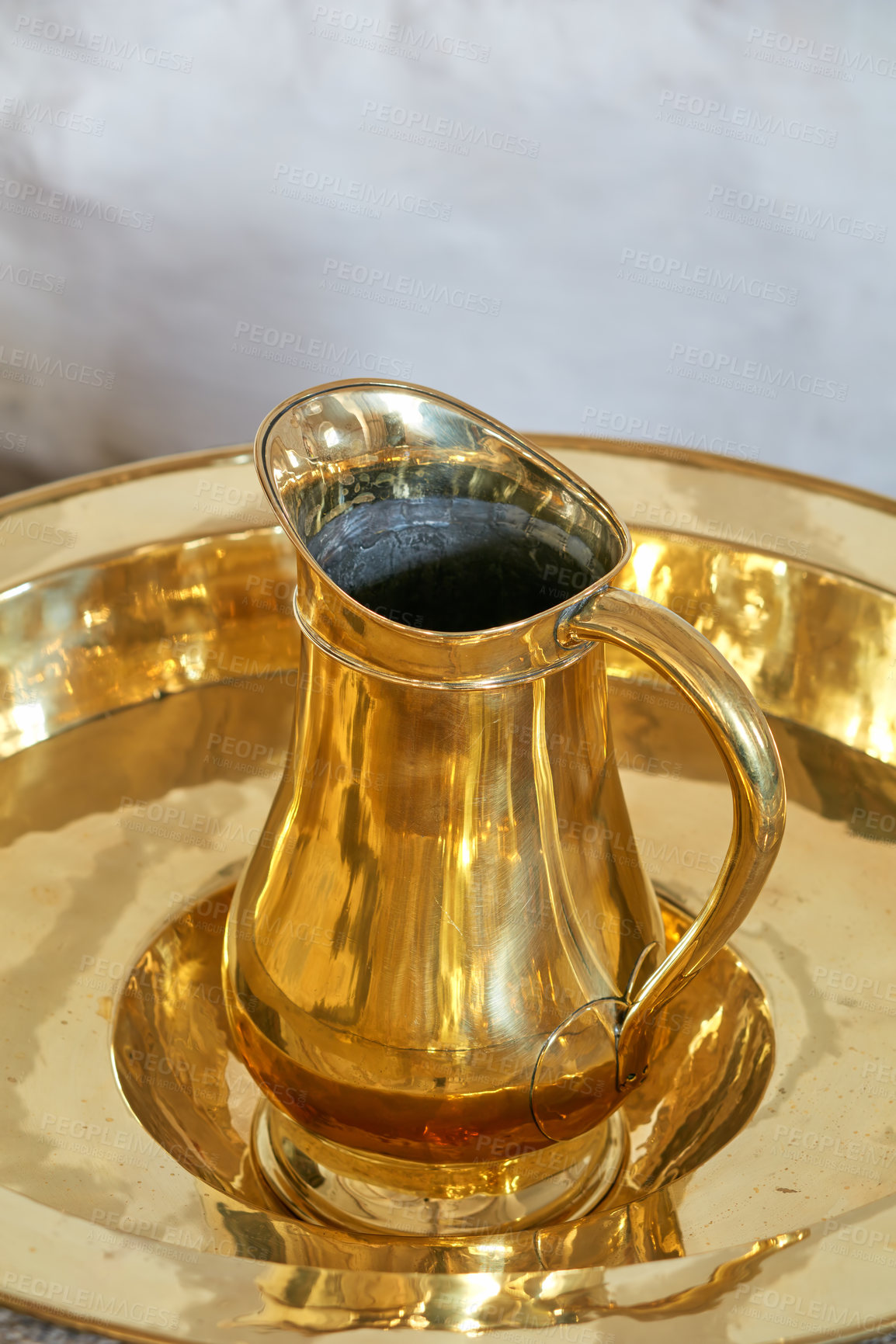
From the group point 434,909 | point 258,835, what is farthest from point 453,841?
point 258,835

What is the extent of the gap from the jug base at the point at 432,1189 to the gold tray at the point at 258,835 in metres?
0.02

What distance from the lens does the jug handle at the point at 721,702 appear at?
338mm

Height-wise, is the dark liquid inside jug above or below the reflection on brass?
above

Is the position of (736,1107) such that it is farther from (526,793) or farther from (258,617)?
(258,617)

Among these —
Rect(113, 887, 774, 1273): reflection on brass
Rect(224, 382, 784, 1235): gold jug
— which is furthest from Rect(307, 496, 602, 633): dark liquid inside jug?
Rect(113, 887, 774, 1273): reflection on brass

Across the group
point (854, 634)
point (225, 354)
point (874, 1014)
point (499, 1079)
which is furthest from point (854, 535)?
point (225, 354)

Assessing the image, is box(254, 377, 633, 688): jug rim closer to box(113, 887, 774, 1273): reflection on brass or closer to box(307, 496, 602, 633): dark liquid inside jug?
box(307, 496, 602, 633): dark liquid inside jug

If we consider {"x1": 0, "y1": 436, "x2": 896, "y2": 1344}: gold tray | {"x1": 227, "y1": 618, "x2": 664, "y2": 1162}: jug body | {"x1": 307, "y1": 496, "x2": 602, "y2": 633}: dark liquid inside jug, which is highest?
{"x1": 307, "y1": 496, "x2": 602, "y2": 633}: dark liquid inside jug

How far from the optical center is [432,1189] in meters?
0.41

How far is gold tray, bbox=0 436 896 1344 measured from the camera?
32 centimetres

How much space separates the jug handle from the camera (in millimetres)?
338

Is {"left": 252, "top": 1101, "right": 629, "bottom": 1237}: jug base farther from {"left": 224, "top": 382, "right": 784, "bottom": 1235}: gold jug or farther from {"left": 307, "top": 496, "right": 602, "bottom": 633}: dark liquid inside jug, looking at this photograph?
{"left": 307, "top": 496, "right": 602, "bottom": 633}: dark liquid inside jug

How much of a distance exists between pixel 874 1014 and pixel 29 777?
1.10 ft

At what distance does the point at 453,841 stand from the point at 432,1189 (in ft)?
0.39
